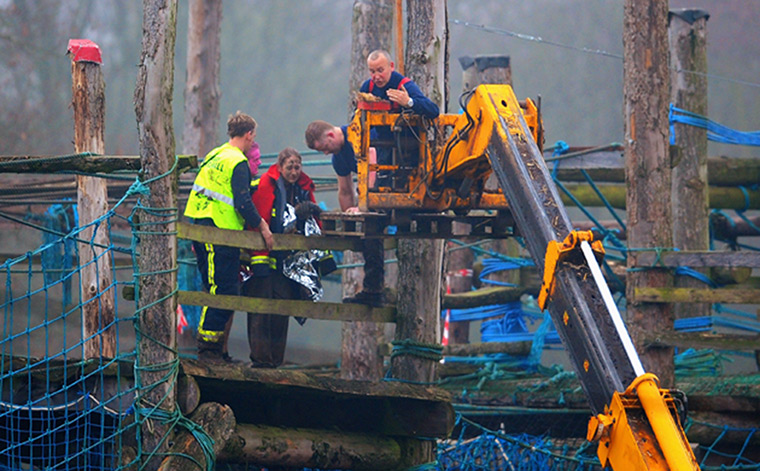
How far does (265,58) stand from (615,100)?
11405mm

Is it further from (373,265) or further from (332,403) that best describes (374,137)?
(332,403)

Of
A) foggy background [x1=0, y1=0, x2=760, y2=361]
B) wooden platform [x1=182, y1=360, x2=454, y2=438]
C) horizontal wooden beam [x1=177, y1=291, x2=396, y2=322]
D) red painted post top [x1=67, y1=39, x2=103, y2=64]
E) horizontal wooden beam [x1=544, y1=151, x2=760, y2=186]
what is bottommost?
wooden platform [x1=182, y1=360, x2=454, y2=438]

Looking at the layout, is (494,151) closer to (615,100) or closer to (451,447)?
(451,447)

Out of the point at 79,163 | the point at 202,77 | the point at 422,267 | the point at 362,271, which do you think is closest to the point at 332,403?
the point at 422,267

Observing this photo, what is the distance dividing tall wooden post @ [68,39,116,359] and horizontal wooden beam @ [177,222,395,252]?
620mm

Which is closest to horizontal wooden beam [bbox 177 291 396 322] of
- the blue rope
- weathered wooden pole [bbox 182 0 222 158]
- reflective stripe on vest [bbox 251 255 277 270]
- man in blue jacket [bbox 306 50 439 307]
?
man in blue jacket [bbox 306 50 439 307]

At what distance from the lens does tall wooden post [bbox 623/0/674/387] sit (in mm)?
7879

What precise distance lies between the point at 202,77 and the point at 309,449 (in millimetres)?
6701

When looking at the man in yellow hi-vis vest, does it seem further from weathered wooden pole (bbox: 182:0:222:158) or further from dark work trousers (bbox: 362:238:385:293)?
weathered wooden pole (bbox: 182:0:222:158)

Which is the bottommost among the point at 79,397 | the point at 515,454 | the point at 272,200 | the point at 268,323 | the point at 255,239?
the point at 515,454

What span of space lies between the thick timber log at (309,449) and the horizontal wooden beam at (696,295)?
8.09 ft

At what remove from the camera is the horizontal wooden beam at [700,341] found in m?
7.59

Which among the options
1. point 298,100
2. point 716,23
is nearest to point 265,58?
point 298,100

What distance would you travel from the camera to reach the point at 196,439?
5414mm
